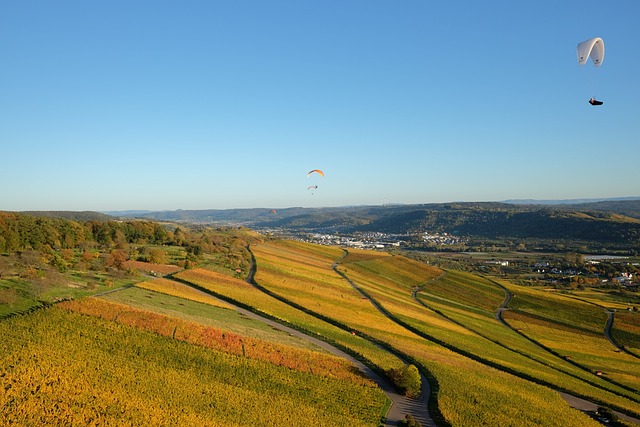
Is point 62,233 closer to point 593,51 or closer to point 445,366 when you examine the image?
point 445,366

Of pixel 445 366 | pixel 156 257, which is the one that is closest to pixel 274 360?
pixel 445 366

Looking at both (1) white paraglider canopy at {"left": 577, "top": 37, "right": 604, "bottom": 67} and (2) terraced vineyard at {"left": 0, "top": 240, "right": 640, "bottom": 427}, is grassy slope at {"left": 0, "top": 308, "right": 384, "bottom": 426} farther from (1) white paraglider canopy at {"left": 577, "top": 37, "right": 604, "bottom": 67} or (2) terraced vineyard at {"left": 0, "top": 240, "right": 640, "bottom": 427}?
(1) white paraglider canopy at {"left": 577, "top": 37, "right": 604, "bottom": 67}

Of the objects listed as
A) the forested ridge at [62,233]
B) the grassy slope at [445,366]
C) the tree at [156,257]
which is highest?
the forested ridge at [62,233]

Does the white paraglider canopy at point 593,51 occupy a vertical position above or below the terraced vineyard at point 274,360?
above

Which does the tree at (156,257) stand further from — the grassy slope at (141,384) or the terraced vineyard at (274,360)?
the grassy slope at (141,384)

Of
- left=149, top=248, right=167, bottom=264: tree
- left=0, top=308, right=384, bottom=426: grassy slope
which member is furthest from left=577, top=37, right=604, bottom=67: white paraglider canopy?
left=149, top=248, right=167, bottom=264: tree

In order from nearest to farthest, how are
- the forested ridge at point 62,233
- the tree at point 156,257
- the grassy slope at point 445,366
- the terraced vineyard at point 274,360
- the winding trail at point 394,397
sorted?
the terraced vineyard at point 274,360 < the winding trail at point 394,397 < the grassy slope at point 445,366 < the tree at point 156,257 < the forested ridge at point 62,233

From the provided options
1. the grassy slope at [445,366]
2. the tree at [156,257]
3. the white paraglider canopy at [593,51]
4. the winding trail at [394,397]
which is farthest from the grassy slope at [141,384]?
the tree at [156,257]

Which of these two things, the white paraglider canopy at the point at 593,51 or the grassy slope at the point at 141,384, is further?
the white paraglider canopy at the point at 593,51

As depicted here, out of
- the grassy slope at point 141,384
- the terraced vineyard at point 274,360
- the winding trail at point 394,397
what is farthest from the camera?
the winding trail at point 394,397

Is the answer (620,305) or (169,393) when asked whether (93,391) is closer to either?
(169,393)
